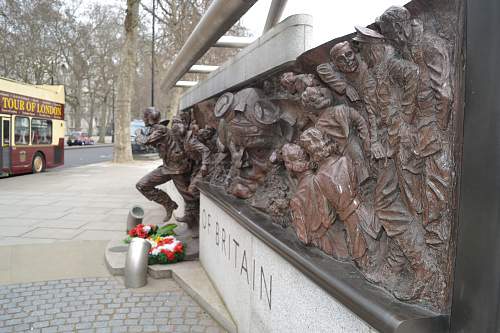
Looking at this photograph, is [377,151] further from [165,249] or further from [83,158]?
[83,158]

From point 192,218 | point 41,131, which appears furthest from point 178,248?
point 41,131

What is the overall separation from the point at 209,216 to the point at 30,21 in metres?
31.4

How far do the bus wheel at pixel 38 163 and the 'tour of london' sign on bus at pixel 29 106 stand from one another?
1761mm

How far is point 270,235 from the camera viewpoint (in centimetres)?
261

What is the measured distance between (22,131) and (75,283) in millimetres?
13552

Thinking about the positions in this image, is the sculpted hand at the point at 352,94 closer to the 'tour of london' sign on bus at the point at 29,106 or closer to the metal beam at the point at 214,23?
the metal beam at the point at 214,23

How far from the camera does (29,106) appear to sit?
643 inches

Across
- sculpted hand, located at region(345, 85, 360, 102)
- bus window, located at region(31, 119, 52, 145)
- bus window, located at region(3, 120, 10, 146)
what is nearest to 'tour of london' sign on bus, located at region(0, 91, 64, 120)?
bus window, located at region(31, 119, 52, 145)

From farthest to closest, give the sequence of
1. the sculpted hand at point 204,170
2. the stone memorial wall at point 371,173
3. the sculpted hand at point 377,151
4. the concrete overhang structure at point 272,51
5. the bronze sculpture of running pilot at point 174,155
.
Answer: the bronze sculpture of running pilot at point 174,155 < the sculpted hand at point 204,170 < the concrete overhang structure at point 272,51 < the sculpted hand at point 377,151 < the stone memorial wall at point 371,173

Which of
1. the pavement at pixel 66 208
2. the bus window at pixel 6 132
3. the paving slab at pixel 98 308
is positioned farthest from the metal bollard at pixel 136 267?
the bus window at pixel 6 132

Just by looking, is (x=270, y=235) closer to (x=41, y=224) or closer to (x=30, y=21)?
(x=41, y=224)

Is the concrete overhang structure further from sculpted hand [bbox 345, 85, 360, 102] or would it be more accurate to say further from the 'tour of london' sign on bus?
the 'tour of london' sign on bus

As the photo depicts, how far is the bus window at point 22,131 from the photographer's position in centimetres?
1558

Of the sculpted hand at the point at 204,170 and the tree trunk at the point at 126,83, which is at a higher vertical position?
the tree trunk at the point at 126,83
